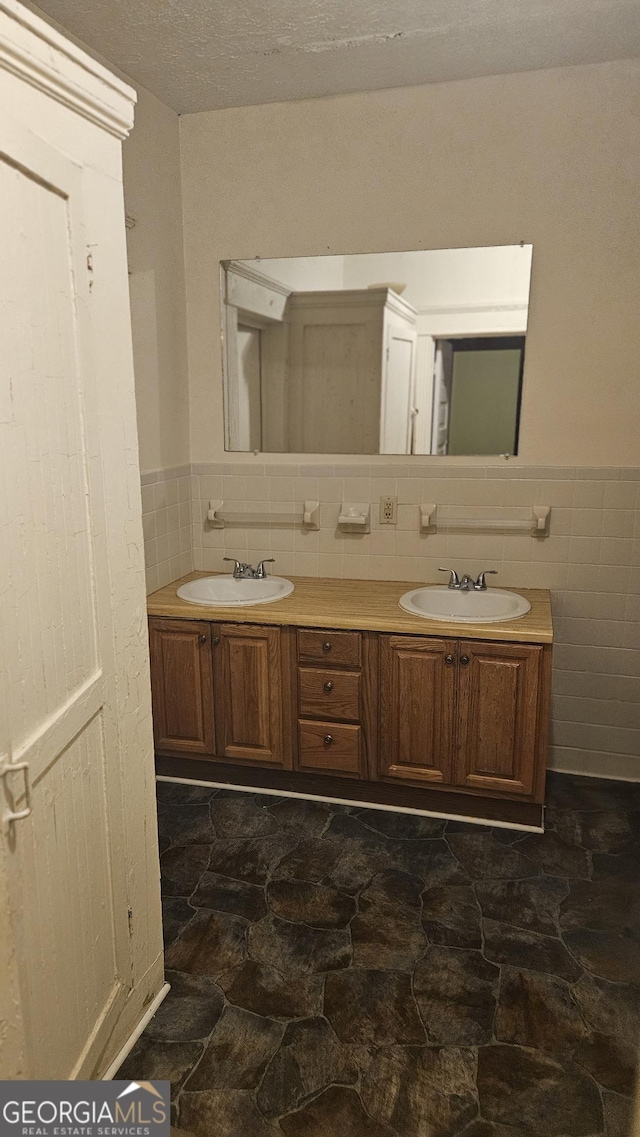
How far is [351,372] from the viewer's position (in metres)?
3.24

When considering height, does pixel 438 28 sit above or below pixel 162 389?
above

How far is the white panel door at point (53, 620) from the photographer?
50.2 inches

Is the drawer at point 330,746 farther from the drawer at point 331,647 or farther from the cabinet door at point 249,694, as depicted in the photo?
the drawer at point 331,647

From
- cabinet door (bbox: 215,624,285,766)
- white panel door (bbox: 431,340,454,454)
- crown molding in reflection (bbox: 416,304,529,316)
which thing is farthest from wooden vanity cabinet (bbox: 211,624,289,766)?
crown molding in reflection (bbox: 416,304,529,316)

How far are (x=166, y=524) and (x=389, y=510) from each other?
0.99m

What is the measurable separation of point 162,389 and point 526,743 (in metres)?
2.08

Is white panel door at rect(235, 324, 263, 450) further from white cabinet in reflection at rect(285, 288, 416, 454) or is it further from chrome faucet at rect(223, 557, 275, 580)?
chrome faucet at rect(223, 557, 275, 580)

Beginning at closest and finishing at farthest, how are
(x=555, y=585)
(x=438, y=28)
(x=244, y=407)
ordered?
(x=438, y=28), (x=555, y=585), (x=244, y=407)

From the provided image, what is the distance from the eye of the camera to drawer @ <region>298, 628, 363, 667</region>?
2.88m

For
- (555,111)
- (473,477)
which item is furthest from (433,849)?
(555,111)

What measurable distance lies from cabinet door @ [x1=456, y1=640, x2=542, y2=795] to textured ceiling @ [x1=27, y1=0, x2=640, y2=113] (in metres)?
2.08

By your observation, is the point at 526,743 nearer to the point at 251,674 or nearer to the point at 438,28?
the point at 251,674

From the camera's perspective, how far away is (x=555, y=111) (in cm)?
283

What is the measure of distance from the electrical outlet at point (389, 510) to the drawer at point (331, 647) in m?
0.68
